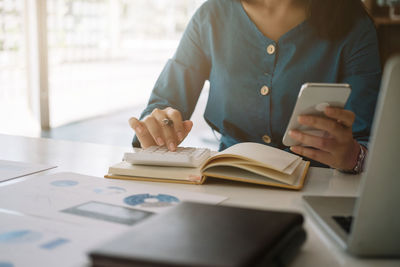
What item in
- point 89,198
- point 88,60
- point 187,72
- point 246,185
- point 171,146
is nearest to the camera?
point 89,198

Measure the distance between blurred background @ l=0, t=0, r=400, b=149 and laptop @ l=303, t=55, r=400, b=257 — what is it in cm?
328

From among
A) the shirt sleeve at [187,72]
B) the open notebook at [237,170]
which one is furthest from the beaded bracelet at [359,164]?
the shirt sleeve at [187,72]

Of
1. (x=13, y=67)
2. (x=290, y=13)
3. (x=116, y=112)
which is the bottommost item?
(x=116, y=112)

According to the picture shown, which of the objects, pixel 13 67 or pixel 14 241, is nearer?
pixel 14 241

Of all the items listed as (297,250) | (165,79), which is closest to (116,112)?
(165,79)

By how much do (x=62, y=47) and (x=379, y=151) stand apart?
5.34 metres

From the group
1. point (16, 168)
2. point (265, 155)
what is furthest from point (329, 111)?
point (16, 168)

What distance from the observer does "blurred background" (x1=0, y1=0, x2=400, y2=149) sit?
4.32m

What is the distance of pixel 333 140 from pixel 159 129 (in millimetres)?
392

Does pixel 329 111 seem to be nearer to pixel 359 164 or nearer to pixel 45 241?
pixel 359 164

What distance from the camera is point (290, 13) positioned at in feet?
4.56

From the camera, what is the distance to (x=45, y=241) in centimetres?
56

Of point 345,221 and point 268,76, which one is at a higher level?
point 268,76

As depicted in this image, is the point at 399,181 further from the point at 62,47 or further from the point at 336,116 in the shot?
the point at 62,47
